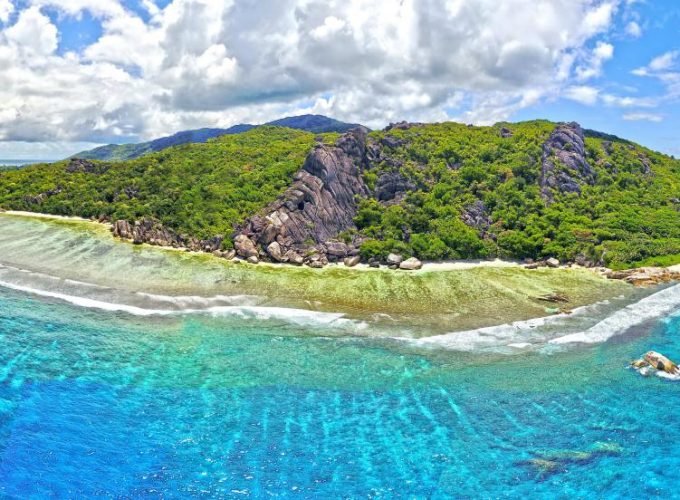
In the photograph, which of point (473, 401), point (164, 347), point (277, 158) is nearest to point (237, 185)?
point (277, 158)

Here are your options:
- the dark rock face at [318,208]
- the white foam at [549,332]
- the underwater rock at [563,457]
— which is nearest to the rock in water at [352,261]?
the dark rock face at [318,208]

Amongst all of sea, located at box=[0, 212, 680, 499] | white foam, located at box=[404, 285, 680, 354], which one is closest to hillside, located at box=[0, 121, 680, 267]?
white foam, located at box=[404, 285, 680, 354]

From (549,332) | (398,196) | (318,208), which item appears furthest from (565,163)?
(549,332)

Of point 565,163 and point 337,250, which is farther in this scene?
point 565,163

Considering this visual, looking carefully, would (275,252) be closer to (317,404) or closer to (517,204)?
(317,404)

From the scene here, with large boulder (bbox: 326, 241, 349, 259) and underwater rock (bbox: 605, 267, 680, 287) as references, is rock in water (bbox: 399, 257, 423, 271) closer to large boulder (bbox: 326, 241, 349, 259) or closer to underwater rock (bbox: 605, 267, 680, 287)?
large boulder (bbox: 326, 241, 349, 259)

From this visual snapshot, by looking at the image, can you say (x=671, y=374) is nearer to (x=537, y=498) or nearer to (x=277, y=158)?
(x=537, y=498)

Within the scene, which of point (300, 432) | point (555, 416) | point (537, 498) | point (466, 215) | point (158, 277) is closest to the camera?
point (537, 498)
